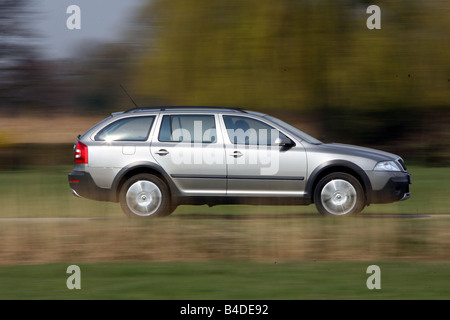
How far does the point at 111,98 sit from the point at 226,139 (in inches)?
647

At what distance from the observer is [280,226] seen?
34.0 ft

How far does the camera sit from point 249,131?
11781 mm

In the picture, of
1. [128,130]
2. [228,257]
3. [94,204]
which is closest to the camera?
[228,257]

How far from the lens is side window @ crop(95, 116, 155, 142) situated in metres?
11.9

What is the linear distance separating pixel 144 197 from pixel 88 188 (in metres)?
0.80

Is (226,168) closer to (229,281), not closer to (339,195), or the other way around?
(339,195)

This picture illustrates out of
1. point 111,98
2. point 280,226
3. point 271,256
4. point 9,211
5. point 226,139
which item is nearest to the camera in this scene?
point 271,256

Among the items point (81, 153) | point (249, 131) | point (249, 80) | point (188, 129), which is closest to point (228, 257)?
point (249, 131)

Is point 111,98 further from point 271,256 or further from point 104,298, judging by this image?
point 104,298

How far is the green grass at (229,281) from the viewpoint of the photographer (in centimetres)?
714

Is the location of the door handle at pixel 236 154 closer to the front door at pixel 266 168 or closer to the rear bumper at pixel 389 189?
the front door at pixel 266 168

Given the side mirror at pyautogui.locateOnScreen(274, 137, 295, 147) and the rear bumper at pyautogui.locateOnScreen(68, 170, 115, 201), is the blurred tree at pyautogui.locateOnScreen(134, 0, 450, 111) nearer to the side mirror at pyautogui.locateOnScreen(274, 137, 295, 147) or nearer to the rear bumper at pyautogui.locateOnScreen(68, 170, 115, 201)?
the side mirror at pyautogui.locateOnScreen(274, 137, 295, 147)

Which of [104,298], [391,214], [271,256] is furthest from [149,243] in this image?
[391,214]

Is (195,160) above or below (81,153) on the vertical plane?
below
